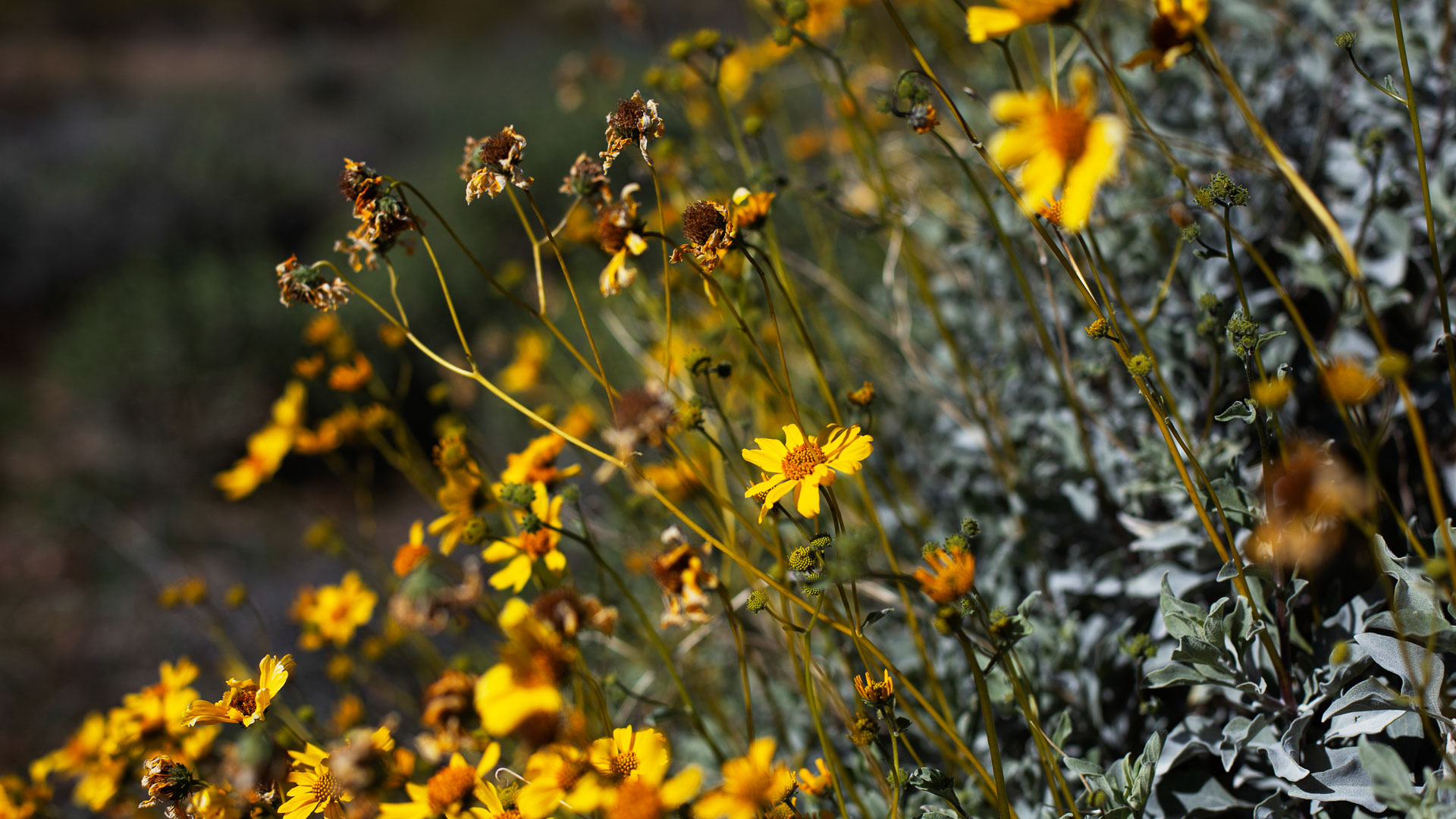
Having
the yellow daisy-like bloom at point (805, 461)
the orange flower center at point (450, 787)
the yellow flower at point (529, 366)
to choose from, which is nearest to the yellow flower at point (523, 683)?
the orange flower center at point (450, 787)

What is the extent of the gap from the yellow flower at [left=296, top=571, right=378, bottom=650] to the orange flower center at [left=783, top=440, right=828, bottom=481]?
94 cm

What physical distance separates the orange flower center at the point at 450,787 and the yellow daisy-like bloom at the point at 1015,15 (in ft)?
2.62

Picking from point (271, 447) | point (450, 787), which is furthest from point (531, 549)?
point (271, 447)

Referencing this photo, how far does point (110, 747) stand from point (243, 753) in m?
0.38

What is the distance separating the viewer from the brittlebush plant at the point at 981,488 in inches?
30.3

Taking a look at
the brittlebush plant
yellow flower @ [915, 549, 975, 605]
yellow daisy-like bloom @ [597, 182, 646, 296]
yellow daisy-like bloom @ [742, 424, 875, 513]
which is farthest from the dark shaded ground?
yellow flower @ [915, 549, 975, 605]

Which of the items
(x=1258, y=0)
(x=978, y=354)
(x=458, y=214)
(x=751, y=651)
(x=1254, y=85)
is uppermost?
(x=458, y=214)

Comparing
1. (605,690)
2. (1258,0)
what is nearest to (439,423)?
(605,690)

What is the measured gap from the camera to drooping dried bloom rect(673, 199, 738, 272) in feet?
2.72

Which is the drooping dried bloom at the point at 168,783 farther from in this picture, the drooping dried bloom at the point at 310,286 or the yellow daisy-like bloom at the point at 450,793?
the drooping dried bloom at the point at 310,286

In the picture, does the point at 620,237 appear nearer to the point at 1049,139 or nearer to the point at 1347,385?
the point at 1049,139

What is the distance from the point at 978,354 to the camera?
5.85 feet

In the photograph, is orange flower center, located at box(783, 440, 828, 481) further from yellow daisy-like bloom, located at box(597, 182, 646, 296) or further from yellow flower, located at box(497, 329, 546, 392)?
yellow flower, located at box(497, 329, 546, 392)

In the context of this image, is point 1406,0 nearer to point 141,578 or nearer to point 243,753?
point 243,753
